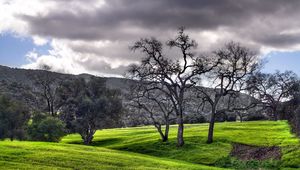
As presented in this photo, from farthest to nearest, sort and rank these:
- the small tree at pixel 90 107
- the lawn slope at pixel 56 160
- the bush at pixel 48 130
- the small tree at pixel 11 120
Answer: the small tree at pixel 11 120 → the small tree at pixel 90 107 → the bush at pixel 48 130 → the lawn slope at pixel 56 160

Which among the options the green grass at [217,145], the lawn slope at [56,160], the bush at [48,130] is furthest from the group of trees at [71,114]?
the lawn slope at [56,160]

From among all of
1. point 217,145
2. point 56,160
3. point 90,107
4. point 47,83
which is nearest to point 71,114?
point 90,107

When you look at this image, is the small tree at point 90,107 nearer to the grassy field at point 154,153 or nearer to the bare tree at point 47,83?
the grassy field at point 154,153

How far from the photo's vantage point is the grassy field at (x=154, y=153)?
121ft

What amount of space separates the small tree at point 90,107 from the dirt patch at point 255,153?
3090 centimetres

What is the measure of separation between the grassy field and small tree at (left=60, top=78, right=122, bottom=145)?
4675mm

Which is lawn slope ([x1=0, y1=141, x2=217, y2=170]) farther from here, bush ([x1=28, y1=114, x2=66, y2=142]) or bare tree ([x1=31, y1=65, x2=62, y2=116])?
bare tree ([x1=31, y1=65, x2=62, y2=116])

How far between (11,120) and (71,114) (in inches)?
520

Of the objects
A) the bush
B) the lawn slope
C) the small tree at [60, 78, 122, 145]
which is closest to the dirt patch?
the lawn slope

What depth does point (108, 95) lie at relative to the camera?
88000 millimetres

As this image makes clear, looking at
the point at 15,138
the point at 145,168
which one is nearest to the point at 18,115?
the point at 15,138

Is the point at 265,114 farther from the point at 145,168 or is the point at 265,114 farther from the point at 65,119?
the point at 145,168

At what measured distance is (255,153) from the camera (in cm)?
5850

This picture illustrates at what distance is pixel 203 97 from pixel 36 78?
2058 inches
